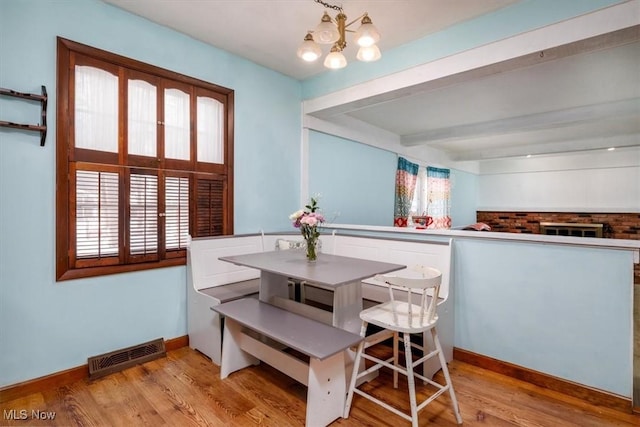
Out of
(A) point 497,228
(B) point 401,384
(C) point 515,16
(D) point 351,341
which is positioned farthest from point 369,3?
(A) point 497,228

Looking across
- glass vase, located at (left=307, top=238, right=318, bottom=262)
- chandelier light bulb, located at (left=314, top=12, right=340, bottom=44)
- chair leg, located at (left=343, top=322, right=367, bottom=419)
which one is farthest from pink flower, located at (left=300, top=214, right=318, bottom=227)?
chandelier light bulb, located at (left=314, top=12, right=340, bottom=44)

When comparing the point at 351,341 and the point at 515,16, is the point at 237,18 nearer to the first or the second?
the point at 515,16

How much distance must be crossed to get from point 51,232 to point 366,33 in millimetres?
2398

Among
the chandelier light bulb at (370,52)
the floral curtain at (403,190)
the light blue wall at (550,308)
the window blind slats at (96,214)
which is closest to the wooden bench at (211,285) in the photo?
the window blind slats at (96,214)

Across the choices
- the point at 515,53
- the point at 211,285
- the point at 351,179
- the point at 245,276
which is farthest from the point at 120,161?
the point at 515,53

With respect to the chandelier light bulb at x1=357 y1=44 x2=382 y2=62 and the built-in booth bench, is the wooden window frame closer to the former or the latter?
the built-in booth bench

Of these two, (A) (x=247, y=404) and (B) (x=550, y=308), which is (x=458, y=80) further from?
(A) (x=247, y=404)

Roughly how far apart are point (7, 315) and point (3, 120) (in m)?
1.23

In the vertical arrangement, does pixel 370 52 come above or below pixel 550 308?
above

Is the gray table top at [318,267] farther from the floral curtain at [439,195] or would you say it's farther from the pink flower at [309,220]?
the floral curtain at [439,195]

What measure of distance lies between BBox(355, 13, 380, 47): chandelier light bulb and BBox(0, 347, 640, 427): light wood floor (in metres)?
2.17

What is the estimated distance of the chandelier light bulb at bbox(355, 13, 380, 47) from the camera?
171cm

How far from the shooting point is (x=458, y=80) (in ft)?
8.52

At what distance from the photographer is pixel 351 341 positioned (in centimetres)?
183
